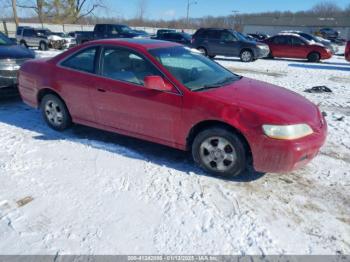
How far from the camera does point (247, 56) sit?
16969 mm

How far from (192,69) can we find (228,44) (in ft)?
44.9

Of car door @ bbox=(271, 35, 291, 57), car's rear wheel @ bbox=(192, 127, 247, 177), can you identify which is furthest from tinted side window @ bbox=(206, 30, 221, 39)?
car's rear wheel @ bbox=(192, 127, 247, 177)

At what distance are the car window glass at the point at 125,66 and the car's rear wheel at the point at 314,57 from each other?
16.3m

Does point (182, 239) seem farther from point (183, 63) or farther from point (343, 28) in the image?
point (343, 28)

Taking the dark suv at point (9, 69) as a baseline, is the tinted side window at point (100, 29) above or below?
above

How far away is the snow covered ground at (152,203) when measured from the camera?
2.69 metres

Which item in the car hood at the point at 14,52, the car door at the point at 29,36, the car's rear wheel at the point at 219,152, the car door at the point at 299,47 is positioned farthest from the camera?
the car door at the point at 29,36

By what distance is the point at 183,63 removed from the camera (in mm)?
4383

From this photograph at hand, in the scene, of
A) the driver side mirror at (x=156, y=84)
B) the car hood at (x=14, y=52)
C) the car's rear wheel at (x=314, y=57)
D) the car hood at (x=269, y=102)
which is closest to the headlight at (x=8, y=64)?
the car hood at (x=14, y=52)

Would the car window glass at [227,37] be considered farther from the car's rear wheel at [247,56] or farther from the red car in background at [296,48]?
the red car in background at [296,48]

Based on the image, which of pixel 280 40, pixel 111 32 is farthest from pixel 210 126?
pixel 111 32

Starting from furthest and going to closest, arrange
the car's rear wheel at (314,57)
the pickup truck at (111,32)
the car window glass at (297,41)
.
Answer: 1. the pickup truck at (111,32)
2. the car window glass at (297,41)
3. the car's rear wheel at (314,57)

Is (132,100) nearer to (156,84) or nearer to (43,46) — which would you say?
(156,84)

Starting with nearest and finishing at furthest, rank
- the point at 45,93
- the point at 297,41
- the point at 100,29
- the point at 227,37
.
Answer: the point at 45,93 < the point at 227,37 < the point at 297,41 < the point at 100,29
